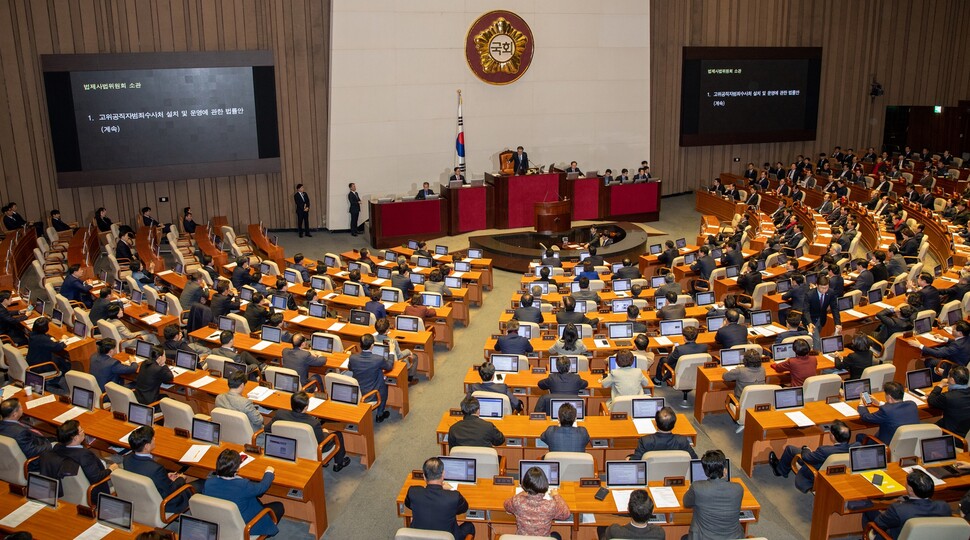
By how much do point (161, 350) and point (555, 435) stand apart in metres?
5.40

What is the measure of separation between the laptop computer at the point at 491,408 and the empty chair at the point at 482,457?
127 centimetres

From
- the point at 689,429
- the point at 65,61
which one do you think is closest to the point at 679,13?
the point at 65,61

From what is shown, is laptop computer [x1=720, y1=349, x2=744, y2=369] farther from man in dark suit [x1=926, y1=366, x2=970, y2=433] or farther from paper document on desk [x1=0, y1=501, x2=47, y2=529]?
paper document on desk [x1=0, y1=501, x2=47, y2=529]

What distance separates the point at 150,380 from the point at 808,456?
7569 mm

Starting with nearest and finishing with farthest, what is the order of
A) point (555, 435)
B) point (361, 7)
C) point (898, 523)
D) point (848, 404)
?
point (898, 523), point (555, 435), point (848, 404), point (361, 7)

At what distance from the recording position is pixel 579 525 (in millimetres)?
6840

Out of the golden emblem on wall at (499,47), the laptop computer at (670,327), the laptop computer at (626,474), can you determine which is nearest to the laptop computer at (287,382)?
the laptop computer at (626,474)

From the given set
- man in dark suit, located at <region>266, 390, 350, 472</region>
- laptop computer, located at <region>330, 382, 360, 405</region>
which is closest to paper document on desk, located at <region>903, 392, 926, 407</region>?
A: laptop computer, located at <region>330, 382, 360, 405</region>

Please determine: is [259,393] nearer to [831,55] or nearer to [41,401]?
[41,401]

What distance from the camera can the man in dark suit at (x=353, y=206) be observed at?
20.7 meters

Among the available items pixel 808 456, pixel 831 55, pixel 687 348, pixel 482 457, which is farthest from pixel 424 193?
pixel 831 55

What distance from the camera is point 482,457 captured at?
7.15 metres

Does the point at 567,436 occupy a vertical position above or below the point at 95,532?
above

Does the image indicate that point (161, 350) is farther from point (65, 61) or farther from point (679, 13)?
point (679, 13)
